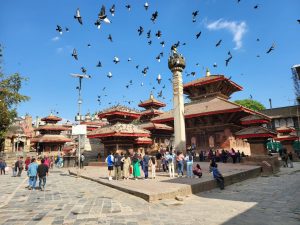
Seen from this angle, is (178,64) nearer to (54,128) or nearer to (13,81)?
(13,81)

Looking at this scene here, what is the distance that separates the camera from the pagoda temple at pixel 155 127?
129ft

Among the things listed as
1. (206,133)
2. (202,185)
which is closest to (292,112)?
(206,133)

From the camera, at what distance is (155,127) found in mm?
38469

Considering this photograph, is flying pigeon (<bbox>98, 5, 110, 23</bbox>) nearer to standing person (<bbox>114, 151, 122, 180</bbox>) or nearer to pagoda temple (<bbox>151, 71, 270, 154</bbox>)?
standing person (<bbox>114, 151, 122, 180</bbox>)

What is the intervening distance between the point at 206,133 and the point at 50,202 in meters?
22.9

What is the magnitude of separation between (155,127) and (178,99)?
21195 millimetres

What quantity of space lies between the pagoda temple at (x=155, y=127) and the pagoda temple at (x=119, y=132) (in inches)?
346

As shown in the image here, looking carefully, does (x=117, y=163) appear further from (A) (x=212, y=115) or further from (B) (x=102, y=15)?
(A) (x=212, y=115)

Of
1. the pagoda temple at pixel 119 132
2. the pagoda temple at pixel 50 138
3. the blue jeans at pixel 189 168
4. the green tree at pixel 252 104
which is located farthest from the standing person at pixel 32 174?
the green tree at pixel 252 104

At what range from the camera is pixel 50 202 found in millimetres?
8984

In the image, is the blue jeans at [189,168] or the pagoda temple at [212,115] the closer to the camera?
the blue jeans at [189,168]

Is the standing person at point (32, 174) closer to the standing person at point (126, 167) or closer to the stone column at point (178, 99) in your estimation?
the standing person at point (126, 167)

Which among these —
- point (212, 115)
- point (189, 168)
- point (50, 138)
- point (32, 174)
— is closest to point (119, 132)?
point (212, 115)

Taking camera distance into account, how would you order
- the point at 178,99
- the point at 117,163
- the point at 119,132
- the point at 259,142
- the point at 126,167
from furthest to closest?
1. the point at 119,132
2. the point at 259,142
3. the point at 178,99
4. the point at 126,167
5. the point at 117,163
